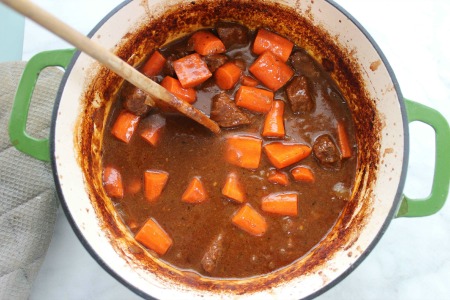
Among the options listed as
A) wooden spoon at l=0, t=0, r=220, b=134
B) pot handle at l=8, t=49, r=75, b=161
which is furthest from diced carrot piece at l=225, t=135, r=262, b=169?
pot handle at l=8, t=49, r=75, b=161

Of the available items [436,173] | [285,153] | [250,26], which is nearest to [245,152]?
[285,153]

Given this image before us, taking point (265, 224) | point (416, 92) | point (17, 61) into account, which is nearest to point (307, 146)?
point (265, 224)

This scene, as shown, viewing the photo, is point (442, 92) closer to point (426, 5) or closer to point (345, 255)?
point (426, 5)

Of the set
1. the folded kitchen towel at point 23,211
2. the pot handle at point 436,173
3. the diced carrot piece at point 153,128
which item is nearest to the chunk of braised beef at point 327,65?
the pot handle at point 436,173

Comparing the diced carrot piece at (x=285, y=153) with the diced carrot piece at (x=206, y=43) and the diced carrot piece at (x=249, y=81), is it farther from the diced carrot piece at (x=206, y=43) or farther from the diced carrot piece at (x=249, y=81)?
the diced carrot piece at (x=206, y=43)

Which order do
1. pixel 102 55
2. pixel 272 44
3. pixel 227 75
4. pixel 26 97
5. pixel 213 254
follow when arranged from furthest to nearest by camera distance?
pixel 272 44 → pixel 227 75 → pixel 213 254 → pixel 26 97 → pixel 102 55

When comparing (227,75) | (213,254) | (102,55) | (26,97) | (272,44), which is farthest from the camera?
(272,44)

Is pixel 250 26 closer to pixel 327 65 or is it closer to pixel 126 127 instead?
pixel 327 65
